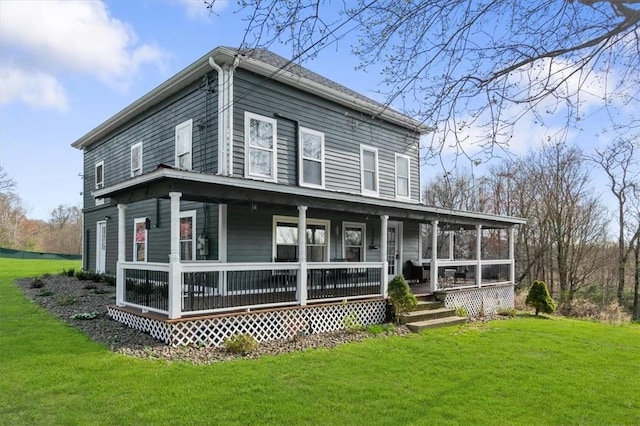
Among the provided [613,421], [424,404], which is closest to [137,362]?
[424,404]

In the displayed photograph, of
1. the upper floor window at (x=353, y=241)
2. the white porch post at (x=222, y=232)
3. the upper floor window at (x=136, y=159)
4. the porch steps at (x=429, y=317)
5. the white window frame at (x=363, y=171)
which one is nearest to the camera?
the white porch post at (x=222, y=232)

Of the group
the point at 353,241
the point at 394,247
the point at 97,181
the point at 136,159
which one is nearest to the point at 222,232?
the point at 353,241

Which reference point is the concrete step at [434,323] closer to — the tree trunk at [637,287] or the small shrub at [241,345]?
the small shrub at [241,345]

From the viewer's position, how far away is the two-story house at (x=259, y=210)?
855cm

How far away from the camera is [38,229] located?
188 feet

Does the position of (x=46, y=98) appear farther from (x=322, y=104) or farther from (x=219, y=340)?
(x=219, y=340)

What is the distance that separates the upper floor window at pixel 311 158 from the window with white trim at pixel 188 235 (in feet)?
10.3

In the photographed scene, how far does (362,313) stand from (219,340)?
156 inches

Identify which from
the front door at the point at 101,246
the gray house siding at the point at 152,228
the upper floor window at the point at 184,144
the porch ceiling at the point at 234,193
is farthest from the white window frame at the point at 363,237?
the front door at the point at 101,246

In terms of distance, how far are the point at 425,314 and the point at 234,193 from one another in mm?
6043

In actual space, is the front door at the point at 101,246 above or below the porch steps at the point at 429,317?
above

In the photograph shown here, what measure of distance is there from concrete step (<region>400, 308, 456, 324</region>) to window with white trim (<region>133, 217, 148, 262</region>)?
834 centimetres

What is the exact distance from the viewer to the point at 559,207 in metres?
25.7

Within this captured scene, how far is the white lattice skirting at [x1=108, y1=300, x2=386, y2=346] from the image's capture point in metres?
A: 7.90
